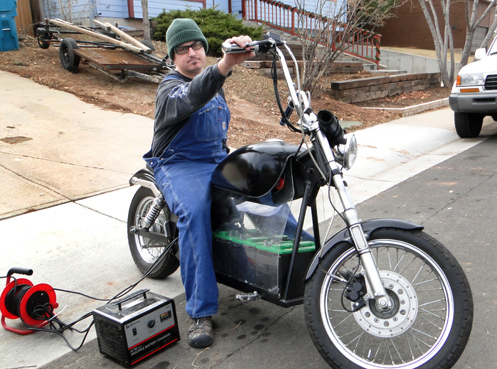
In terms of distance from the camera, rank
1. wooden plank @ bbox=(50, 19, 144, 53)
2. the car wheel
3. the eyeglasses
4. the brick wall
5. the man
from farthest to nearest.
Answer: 1. the brick wall
2. wooden plank @ bbox=(50, 19, 144, 53)
3. the car wheel
4. the eyeglasses
5. the man

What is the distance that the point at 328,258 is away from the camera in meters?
2.44

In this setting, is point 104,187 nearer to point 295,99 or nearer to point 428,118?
point 295,99

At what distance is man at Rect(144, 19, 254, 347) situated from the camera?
2838 millimetres

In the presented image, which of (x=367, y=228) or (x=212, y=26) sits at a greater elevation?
(x=212, y=26)

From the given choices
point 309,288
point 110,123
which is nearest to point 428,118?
point 110,123

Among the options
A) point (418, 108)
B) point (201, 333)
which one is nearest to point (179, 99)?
point (201, 333)

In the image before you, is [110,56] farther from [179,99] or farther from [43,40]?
[179,99]

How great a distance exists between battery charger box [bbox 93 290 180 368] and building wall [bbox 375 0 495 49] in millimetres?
23967

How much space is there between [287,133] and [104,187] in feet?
12.7

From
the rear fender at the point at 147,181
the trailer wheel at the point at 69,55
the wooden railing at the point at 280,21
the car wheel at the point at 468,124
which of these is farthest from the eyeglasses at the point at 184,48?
the wooden railing at the point at 280,21

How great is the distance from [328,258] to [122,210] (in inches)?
125

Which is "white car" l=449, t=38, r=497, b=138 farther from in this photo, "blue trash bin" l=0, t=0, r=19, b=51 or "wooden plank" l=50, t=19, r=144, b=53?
"blue trash bin" l=0, t=0, r=19, b=51

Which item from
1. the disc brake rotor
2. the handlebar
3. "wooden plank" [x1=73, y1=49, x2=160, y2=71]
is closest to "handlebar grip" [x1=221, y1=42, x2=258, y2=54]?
the handlebar

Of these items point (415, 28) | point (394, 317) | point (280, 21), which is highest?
point (280, 21)
